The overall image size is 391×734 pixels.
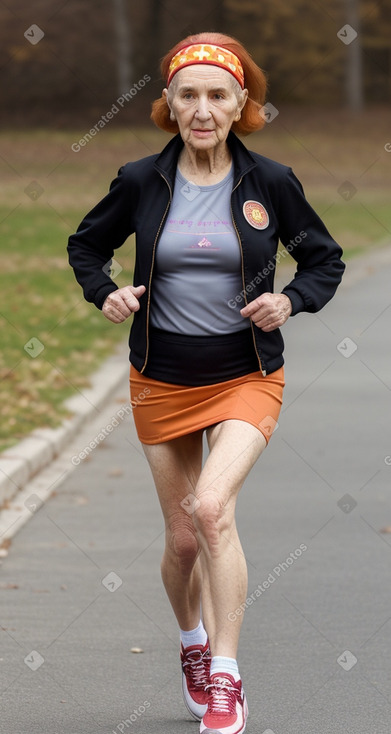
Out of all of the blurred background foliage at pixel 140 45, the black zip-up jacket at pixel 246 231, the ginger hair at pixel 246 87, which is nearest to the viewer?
the black zip-up jacket at pixel 246 231

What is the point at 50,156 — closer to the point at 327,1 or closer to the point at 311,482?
the point at 327,1

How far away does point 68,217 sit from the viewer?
81.7ft

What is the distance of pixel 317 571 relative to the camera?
6.53 meters

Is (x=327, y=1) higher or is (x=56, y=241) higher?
(x=327, y=1)

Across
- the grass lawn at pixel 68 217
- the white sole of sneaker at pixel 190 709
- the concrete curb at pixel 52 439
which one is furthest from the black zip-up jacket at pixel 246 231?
the grass lawn at pixel 68 217

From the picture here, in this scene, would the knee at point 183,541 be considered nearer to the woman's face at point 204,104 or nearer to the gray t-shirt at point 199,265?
the gray t-shirt at point 199,265

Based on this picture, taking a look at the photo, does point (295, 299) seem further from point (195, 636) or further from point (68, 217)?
point (68, 217)

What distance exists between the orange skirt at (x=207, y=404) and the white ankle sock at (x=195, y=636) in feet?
2.22

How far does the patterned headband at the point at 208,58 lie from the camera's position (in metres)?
4.35

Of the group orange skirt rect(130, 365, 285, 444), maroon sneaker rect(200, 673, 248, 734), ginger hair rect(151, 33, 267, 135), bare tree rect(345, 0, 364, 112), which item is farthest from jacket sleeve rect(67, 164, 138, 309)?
bare tree rect(345, 0, 364, 112)

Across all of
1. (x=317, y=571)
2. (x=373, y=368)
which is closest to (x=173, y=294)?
(x=317, y=571)

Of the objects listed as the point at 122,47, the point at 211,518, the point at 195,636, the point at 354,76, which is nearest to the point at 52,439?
the point at 195,636

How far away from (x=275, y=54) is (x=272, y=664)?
51.2m

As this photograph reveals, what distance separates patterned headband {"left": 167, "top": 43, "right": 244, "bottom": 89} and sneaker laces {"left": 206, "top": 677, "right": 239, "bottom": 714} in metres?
1.82
